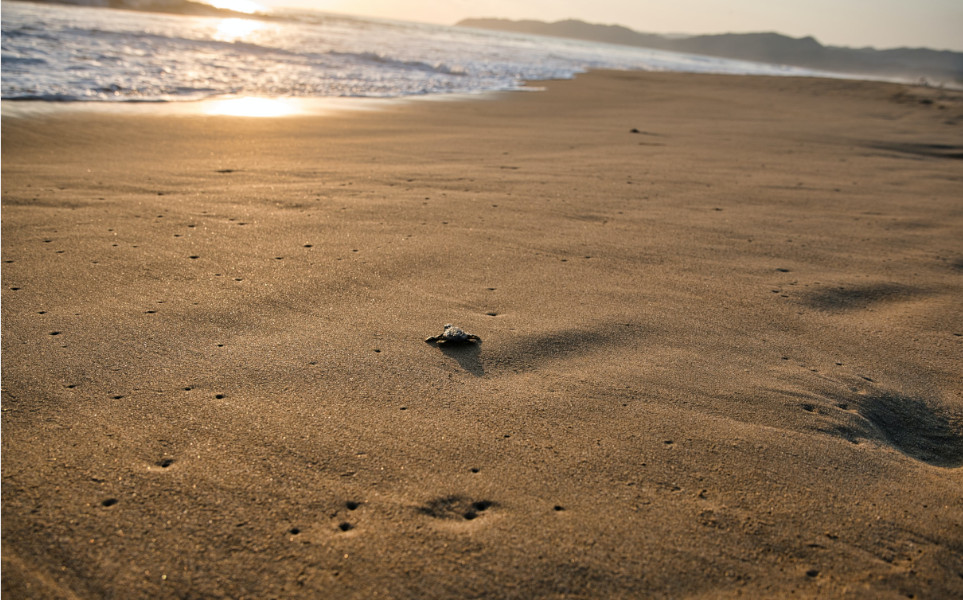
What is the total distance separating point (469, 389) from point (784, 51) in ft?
326

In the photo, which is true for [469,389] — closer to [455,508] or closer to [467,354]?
[467,354]

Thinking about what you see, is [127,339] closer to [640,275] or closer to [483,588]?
[483,588]

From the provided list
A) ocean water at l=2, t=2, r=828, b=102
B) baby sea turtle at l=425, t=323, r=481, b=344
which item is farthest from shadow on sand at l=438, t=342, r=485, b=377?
ocean water at l=2, t=2, r=828, b=102

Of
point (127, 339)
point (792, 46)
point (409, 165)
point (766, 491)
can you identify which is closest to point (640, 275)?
point (766, 491)

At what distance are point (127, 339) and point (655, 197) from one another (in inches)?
128

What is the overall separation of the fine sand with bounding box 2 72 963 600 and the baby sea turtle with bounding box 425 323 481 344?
0.18 feet

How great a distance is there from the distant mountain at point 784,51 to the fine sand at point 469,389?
68.6 metres

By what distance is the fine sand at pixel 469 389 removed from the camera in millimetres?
1301

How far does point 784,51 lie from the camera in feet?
277

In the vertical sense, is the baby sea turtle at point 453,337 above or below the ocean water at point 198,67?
below

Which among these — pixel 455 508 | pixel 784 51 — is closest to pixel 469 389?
pixel 455 508

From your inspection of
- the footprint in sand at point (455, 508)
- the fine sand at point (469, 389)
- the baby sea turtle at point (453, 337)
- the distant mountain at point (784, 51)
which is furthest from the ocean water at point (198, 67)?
the distant mountain at point (784, 51)

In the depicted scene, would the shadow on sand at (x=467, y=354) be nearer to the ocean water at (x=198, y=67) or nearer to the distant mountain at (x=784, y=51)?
the ocean water at (x=198, y=67)

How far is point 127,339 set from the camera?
205 centimetres
